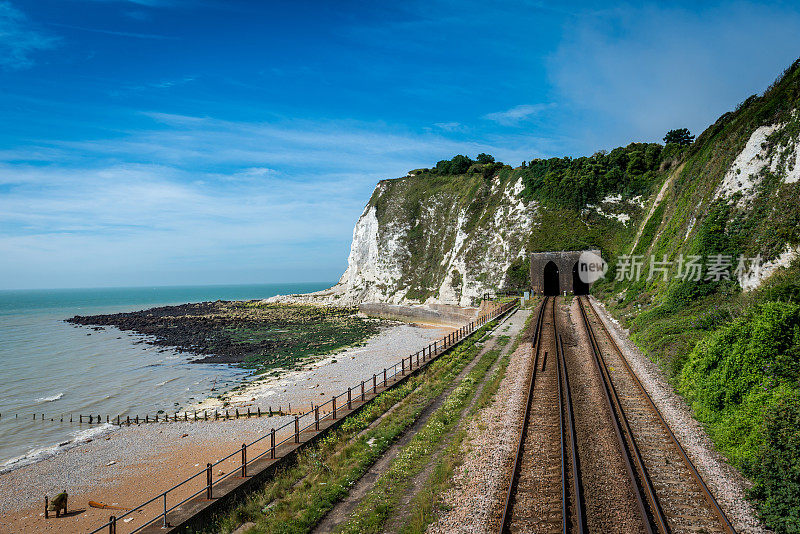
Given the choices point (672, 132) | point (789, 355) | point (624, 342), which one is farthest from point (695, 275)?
point (672, 132)

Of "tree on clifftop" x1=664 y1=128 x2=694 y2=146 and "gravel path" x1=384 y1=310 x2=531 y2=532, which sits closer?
"gravel path" x1=384 y1=310 x2=531 y2=532

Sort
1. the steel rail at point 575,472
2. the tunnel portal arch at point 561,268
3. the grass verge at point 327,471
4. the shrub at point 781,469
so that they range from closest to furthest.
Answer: the shrub at point 781,469
the steel rail at point 575,472
the grass verge at point 327,471
the tunnel portal arch at point 561,268

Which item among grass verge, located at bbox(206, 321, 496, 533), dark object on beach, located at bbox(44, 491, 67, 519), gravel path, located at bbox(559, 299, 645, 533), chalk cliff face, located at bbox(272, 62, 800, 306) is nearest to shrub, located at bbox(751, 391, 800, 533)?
gravel path, located at bbox(559, 299, 645, 533)

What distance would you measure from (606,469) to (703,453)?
9.16 ft

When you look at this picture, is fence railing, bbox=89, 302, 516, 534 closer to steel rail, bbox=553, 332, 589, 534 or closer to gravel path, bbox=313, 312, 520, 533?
gravel path, bbox=313, 312, 520, 533

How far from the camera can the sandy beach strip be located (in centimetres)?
1414

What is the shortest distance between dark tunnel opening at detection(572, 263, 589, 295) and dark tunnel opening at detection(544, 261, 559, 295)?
2.44 meters

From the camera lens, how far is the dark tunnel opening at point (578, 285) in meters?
53.7

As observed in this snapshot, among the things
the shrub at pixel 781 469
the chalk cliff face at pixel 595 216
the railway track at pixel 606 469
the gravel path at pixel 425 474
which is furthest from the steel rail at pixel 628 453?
the chalk cliff face at pixel 595 216

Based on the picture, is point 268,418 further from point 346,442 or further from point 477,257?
point 477,257

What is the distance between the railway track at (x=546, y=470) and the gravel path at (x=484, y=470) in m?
0.31

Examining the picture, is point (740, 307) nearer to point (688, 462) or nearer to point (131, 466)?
point (688, 462)

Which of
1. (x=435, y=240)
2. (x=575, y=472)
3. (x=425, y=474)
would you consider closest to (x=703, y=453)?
(x=575, y=472)

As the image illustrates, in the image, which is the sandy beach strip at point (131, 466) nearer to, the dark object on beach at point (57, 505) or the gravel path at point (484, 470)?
the dark object on beach at point (57, 505)
